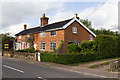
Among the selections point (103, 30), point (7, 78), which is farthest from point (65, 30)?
point (103, 30)

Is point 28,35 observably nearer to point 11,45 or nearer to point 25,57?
point 11,45

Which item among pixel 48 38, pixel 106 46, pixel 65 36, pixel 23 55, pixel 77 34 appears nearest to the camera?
pixel 106 46

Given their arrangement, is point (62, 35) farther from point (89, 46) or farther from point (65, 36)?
point (89, 46)

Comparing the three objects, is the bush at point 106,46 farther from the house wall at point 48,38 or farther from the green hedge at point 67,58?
the house wall at point 48,38

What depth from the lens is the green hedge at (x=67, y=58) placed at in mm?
16062

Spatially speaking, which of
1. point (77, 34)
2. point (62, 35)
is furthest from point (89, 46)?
point (77, 34)

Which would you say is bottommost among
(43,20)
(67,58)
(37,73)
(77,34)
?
(37,73)

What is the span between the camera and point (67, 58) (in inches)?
631

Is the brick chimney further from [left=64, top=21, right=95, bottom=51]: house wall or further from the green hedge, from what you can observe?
the green hedge

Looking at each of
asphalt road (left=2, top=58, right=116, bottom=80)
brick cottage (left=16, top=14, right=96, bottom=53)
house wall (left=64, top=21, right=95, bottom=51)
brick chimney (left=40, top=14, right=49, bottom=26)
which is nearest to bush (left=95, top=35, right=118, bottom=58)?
house wall (left=64, top=21, right=95, bottom=51)

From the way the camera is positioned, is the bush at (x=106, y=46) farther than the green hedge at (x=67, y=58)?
Yes

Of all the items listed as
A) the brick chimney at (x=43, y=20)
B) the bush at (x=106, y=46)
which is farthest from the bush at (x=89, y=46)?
the brick chimney at (x=43, y=20)

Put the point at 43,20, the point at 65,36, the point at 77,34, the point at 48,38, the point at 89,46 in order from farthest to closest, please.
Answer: the point at 43,20
the point at 48,38
the point at 77,34
the point at 65,36
the point at 89,46

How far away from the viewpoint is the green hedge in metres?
16.1
